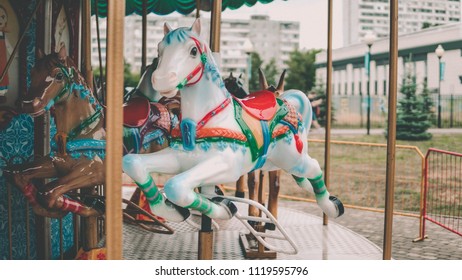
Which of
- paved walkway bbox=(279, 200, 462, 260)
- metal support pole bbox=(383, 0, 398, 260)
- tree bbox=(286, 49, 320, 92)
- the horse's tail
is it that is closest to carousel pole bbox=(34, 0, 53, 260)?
the horse's tail

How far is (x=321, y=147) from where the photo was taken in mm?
16922

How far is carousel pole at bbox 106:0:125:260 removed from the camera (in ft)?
7.62

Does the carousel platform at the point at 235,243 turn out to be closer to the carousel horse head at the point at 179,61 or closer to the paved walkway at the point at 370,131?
the carousel horse head at the point at 179,61

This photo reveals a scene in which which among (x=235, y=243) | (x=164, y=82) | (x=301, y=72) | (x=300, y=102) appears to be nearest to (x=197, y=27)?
(x=164, y=82)

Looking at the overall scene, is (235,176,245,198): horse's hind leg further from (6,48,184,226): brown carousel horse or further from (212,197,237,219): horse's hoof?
(212,197,237,219): horse's hoof

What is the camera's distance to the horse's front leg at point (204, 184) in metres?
2.76

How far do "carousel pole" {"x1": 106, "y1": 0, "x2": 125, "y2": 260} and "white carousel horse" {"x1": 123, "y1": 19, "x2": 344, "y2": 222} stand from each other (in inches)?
14.6

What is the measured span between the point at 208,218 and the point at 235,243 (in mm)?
2161

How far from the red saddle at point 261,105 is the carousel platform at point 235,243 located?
1402 mm

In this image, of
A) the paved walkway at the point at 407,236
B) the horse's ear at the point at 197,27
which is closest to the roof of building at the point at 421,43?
the paved walkway at the point at 407,236

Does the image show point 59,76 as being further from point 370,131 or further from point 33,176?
point 370,131

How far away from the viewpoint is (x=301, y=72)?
29.7 meters

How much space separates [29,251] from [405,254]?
3.66 m
